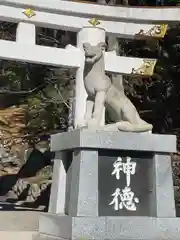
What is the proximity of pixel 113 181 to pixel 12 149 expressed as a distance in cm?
820

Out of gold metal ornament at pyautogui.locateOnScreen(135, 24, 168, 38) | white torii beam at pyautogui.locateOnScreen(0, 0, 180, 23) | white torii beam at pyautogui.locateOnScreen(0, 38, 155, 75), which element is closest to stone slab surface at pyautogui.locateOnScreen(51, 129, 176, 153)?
white torii beam at pyautogui.locateOnScreen(0, 38, 155, 75)

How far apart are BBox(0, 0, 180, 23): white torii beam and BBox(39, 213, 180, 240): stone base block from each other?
12.0ft

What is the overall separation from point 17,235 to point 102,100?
2071mm

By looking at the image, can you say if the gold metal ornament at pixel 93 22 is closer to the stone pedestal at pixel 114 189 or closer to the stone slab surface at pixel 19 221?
the stone pedestal at pixel 114 189

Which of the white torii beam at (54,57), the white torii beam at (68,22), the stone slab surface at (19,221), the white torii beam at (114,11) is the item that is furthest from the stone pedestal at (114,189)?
the white torii beam at (114,11)

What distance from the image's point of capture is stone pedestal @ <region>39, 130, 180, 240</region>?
4.84 metres

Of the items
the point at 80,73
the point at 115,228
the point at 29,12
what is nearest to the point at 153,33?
the point at 80,73

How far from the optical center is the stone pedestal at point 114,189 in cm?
484

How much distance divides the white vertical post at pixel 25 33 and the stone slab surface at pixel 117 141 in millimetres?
2613

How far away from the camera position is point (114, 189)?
200 inches

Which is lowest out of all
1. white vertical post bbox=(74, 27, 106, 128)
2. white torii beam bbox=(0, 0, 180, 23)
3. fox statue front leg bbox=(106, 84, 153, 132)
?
fox statue front leg bbox=(106, 84, 153, 132)

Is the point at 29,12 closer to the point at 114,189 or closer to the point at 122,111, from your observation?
the point at 122,111

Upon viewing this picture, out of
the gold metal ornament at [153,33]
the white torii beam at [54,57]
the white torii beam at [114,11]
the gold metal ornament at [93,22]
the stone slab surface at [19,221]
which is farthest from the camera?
the gold metal ornament at [153,33]

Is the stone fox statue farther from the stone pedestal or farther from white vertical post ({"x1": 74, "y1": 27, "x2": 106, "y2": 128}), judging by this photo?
white vertical post ({"x1": 74, "y1": 27, "x2": 106, "y2": 128})
